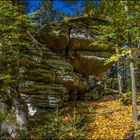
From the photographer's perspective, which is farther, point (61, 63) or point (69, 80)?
point (61, 63)

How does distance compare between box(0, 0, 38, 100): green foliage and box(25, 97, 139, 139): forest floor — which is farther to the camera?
box(0, 0, 38, 100): green foliage

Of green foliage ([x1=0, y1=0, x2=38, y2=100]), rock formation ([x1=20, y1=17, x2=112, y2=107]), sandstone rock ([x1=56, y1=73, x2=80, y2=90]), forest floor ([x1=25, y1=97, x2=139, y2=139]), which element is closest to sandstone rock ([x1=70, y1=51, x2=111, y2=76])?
rock formation ([x1=20, y1=17, x2=112, y2=107])

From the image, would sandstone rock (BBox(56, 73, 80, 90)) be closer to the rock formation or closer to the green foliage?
the rock formation

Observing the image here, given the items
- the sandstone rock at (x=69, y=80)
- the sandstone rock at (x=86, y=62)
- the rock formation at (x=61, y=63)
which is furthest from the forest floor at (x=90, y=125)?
the sandstone rock at (x=86, y=62)

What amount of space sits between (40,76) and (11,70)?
3.12m

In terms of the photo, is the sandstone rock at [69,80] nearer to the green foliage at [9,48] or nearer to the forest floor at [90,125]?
the forest floor at [90,125]

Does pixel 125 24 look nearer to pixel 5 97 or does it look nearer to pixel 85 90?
pixel 5 97

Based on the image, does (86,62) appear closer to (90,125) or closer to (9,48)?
(90,125)

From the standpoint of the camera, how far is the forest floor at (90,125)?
11734 millimetres

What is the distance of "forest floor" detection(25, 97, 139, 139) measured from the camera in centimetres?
1173

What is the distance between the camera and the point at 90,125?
13430 mm

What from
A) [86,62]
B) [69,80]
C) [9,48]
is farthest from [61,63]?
[9,48]

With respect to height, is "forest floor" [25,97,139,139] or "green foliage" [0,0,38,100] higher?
"green foliage" [0,0,38,100]

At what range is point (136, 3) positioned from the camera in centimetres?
1303
